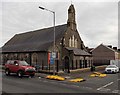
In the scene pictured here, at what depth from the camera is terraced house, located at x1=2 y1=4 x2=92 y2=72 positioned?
41.6m

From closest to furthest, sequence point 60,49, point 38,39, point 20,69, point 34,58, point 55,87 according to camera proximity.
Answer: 1. point 55,87
2. point 20,69
3. point 34,58
4. point 60,49
5. point 38,39

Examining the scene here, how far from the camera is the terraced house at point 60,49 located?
137 ft

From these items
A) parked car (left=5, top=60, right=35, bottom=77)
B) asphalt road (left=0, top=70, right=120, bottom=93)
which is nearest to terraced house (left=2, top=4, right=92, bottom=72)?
parked car (left=5, top=60, right=35, bottom=77)

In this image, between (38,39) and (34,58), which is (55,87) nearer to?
(34,58)

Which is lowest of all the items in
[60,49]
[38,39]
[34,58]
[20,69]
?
[20,69]

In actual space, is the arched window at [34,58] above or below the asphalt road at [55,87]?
above

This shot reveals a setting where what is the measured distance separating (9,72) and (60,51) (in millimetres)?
17981

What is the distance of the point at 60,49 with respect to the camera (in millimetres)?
43656

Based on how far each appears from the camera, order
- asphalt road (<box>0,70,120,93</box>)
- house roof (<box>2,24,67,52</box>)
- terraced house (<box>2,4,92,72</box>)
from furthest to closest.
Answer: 1. house roof (<box>2,24,67,52</box>)
2. terraced house (<box>2,4,92,72</box>)
3. asphalt road (<box>0,70,120,93</box>)

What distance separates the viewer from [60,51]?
43500 millimetres

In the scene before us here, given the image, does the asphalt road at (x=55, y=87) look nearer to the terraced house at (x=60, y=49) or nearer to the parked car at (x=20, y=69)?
the parked car at (x=20, y=69)

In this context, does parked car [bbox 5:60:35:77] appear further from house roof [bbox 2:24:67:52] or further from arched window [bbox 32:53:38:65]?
arched window [bbox 32:53:38:65]

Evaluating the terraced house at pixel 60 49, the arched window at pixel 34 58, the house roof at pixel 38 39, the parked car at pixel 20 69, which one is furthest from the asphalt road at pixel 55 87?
the arched window at pixel 34 58

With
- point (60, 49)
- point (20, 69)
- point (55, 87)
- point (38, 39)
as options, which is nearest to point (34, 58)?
point (60, 49)
